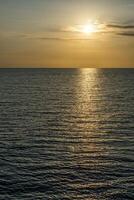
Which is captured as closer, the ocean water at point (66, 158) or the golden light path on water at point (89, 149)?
the ocean water at point (66, 158)

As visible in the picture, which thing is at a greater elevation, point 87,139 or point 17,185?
point 87,139

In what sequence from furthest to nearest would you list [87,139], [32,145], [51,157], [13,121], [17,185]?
[13,121] → [87,139] → [32,145] → [51,157] → [17,185]

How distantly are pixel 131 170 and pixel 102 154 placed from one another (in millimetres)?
7014

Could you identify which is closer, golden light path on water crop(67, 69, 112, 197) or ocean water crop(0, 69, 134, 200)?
ocean water crop(0, 69, 134, 200)

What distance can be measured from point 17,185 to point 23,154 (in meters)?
9.89

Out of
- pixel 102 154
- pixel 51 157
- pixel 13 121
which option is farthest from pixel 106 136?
pixel 13 121

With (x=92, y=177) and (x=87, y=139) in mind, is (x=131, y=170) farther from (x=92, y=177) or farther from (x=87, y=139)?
(x=87, y=139)

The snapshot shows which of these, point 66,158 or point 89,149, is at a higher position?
point 89,149

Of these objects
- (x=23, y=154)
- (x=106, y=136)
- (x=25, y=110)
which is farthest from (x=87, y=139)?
(x=25, y=110)

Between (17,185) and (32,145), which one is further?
(32,145)

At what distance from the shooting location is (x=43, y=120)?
70250 millimetres

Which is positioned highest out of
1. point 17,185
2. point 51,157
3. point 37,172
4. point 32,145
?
point 32,145

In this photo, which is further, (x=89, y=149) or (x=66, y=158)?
(x=89, y=149)

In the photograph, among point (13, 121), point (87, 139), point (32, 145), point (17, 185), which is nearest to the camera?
point (17, 185)
